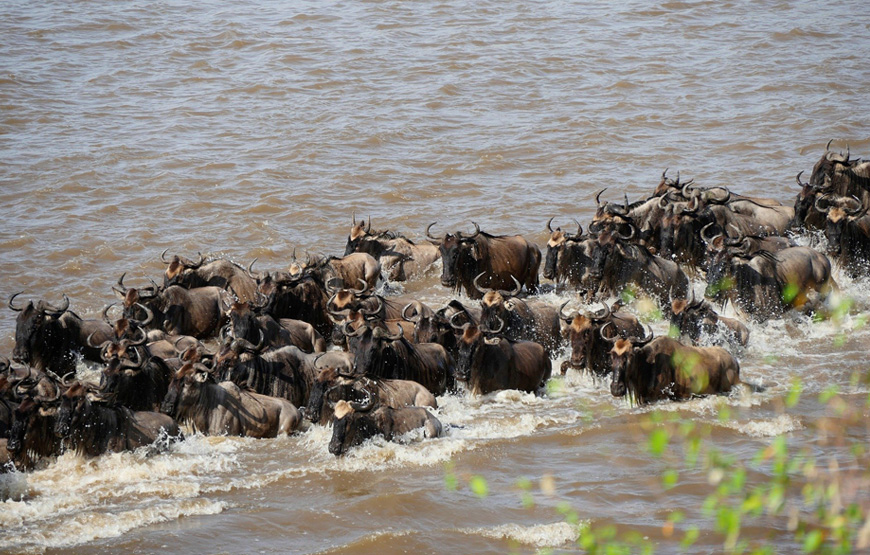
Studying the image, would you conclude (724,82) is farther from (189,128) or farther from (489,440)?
(489,440)

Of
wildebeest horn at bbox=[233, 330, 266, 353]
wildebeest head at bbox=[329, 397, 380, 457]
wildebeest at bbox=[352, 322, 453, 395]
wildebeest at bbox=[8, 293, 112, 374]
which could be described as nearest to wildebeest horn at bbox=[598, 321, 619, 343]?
wildebeest at bbox=[352, 322, 453, 395]

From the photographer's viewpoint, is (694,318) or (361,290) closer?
(694,318)

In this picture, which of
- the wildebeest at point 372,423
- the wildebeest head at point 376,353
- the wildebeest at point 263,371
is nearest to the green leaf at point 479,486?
the wildebeest at point 372,423

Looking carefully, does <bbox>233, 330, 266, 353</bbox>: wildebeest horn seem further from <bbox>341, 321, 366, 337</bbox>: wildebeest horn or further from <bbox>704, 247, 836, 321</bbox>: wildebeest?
<bbox>704, 247, 836, 321</bbox>: wildebeest

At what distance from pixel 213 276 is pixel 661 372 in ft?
20.5

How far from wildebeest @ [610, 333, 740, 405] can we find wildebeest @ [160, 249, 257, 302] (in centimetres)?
525

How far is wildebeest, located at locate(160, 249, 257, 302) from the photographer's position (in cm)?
1430

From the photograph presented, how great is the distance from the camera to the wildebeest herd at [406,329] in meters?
10.9

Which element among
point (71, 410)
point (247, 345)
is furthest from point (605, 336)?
point (71, 410)

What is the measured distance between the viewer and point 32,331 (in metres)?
12.8

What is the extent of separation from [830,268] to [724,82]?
13361mm

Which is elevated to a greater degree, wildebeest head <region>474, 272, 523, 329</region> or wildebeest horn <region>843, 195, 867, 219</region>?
wildebeest horn <region>843, 195, 867, 219</region>

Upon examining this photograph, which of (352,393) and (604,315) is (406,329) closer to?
(352,393)

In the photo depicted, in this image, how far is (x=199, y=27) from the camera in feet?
101
